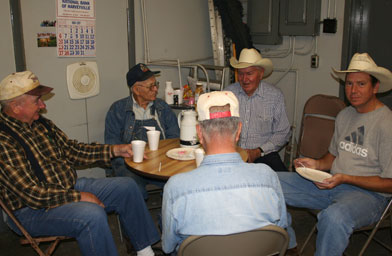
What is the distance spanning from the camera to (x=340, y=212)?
87.6 inches

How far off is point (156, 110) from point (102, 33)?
3.25ft

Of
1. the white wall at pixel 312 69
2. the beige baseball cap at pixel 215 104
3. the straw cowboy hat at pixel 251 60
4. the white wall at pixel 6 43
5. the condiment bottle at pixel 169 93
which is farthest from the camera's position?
the condiment bottle at pixel 169 93

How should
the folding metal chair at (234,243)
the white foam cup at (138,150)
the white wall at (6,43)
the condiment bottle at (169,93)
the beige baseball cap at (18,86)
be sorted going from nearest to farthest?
the folding metal chair at (234,243) → the beige baseball cap at (18,86) → the white foam cup at (138,150) → the white wall at (6,43) → the condiment bottle at (169,93)

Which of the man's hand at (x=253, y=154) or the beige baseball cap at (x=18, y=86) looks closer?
the beige baseball cap at (x=18, y=86)

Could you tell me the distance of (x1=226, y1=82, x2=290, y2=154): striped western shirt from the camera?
3318 millimetres

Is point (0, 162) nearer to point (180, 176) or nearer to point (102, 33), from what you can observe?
point (180, 176)

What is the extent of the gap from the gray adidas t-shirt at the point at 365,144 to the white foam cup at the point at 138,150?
137 centimetres

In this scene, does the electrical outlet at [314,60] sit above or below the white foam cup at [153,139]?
above

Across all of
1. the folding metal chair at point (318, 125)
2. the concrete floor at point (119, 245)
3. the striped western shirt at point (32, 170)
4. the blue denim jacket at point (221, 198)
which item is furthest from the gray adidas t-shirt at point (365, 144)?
the striped western shirt at point (32, 170)

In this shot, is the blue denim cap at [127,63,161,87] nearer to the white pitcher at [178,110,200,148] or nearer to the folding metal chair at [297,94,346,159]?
the white pitcher at [178,110,200,148]

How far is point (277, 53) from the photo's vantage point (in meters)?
4.64

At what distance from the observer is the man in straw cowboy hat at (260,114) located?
3.29 metres

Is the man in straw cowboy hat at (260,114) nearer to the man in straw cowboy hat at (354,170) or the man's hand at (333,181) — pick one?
the man in straw cowboy hat at (354,170)

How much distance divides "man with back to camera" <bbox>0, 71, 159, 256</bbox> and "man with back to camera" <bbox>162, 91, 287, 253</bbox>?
80 cm
